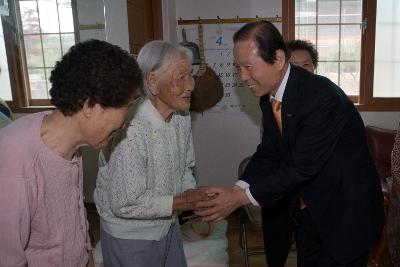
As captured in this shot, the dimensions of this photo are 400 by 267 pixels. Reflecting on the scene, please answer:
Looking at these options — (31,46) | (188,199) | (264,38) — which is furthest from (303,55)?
(31,46)

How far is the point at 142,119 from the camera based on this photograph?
1390 millimetres

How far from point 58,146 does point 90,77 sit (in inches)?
8.5

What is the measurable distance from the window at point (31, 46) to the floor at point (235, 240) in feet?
5.36

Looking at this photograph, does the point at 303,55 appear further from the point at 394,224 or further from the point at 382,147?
the point at 382,147

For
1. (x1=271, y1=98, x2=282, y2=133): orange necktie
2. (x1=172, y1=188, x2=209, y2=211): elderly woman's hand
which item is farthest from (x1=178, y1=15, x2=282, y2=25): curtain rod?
(x1=172, y1=188, x2=209, y2=211): elderly woman's hand

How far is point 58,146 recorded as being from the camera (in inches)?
39.2

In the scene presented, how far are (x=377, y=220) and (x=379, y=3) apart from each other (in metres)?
2.62

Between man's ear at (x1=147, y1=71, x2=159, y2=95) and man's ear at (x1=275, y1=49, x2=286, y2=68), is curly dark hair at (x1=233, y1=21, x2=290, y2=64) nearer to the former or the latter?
man's ear at (x1=275, y1=49, x2=286, y2=68)

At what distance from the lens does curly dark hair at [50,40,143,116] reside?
0.93 metres

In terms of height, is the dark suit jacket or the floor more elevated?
the dark suit jacket

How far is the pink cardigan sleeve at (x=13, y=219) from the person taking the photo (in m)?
0.88

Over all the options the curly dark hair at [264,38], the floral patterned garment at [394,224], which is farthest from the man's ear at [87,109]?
the floral patterned garment at [394,224]

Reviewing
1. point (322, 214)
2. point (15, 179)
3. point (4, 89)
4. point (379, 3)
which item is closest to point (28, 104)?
point (4, 89)

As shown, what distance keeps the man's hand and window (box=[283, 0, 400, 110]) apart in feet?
7.47
